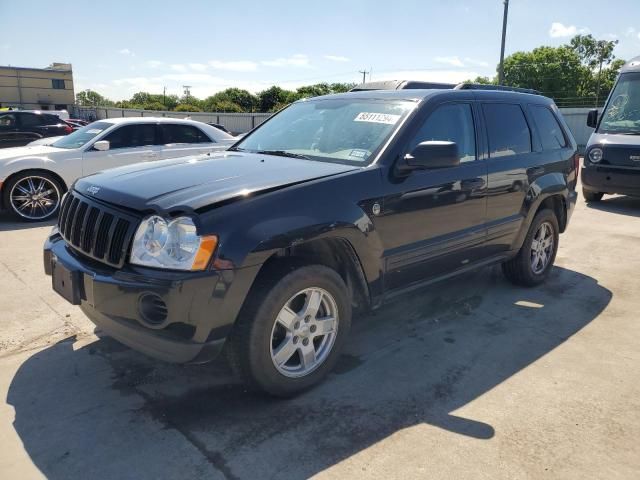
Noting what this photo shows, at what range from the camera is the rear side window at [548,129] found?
5.12 metres

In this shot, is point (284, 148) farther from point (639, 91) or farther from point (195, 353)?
point (639, 91)

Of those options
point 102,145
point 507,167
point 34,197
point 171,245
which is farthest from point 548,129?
point 34,197

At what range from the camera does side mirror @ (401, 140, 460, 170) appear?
11.3ft

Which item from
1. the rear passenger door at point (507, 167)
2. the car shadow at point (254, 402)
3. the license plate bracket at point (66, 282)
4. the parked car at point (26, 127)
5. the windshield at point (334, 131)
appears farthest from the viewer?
the parked car at point (26, 127)

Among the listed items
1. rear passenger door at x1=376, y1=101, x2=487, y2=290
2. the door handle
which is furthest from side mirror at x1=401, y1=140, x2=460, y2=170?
the door handle

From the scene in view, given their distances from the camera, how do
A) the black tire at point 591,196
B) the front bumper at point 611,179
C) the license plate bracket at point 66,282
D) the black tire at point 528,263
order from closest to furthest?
the license plate bracket at point 66,282 → the black tire at point 528,263 → the front bumper at point 611,179 → the black tire at point 591,196

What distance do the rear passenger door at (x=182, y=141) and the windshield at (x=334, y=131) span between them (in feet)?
15.1

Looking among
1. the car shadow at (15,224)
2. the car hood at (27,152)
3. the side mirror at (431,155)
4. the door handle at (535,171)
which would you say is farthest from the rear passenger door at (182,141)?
the side mirror at (431,155)

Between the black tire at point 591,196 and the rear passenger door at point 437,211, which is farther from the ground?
the rear passenger door at point 437,211

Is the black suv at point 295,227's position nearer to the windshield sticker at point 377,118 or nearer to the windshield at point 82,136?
the windshield sticker at point 377,118

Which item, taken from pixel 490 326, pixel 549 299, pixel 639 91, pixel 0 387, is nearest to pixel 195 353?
pixel 0 387

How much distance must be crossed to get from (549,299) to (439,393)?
2.29m

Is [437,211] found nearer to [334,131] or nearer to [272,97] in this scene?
[334,131]

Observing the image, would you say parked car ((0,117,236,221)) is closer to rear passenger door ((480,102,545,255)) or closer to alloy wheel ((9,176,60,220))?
alloy wheel ((9,176,60,220))
